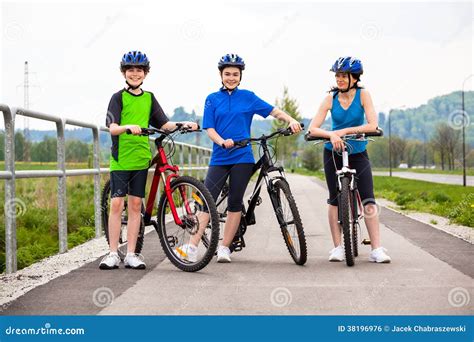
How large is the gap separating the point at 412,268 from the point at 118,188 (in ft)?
7.97

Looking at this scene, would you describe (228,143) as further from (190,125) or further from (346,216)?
(346,216)

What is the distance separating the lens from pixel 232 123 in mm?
6203

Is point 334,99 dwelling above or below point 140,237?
above

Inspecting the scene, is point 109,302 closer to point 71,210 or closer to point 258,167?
point 258,167

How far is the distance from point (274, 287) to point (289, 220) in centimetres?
106

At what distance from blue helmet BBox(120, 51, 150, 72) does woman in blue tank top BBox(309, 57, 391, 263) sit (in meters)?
1.45

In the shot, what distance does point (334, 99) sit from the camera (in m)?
6.29

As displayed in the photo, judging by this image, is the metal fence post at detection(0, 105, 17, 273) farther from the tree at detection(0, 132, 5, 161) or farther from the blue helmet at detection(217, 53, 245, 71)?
the blue helmet at detection(217, 53, 245, 71)

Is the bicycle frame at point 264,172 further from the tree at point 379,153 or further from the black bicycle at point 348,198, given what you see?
the tree at point 379,153

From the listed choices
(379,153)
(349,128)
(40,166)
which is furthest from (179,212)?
(379,153)

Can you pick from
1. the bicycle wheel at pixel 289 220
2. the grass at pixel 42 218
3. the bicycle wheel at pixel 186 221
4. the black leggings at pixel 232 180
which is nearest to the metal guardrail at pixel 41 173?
the grass at pixel 42 218

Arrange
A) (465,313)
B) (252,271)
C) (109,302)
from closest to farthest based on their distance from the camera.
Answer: (465,313)
(109,302)
(252,271)

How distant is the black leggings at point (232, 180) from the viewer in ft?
20.6

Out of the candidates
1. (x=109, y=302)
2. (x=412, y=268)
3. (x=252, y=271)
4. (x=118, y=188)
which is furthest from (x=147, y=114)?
(x=412, y=268)
